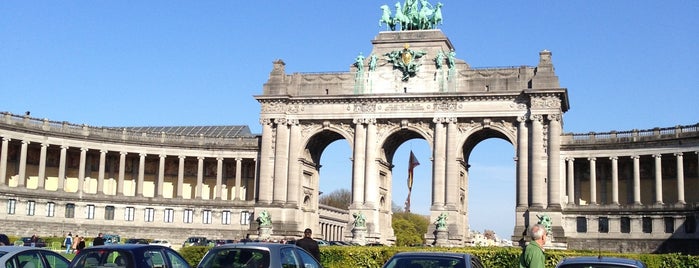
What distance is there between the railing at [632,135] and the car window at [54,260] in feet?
207

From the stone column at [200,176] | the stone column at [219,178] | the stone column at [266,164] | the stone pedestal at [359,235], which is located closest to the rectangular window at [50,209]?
the stone column at [200,176]

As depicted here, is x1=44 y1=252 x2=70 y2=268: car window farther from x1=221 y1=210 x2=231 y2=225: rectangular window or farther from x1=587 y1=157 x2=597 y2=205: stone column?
→ x1=221 y1=210 x2=231 y2=225: rectangular window

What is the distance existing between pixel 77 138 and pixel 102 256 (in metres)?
65.7

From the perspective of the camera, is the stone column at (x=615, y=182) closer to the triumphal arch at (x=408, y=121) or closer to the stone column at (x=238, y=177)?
the triumphal arch at (x=408, y=121)

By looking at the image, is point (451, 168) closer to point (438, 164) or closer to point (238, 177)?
point (438, 164)

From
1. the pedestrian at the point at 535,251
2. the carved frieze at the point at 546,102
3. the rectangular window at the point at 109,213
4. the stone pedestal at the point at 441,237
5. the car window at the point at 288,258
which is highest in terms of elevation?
the carved frieze at the point at 546,102

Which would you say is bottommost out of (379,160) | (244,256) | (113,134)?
(244,256)

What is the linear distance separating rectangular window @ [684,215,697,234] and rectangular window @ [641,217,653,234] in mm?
3080

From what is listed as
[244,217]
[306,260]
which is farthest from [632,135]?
[306,260]

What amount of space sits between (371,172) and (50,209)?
3147 cm

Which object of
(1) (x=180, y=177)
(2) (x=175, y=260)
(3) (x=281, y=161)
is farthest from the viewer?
(1) (x=180, y=177)

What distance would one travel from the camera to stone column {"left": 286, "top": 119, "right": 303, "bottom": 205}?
8388 centimetres

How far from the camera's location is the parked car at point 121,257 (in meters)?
20.1

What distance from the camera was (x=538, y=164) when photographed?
76.5 m
